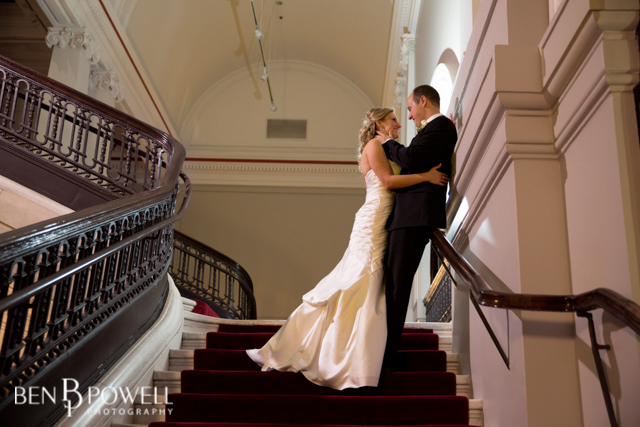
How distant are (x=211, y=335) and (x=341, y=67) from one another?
10.5 meters

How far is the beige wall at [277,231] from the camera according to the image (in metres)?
12.8

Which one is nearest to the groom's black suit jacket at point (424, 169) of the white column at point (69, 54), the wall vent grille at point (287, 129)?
the white column at point (69, 54)

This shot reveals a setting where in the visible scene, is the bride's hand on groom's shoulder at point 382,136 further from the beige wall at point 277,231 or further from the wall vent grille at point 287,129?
the wall vent grille at point 287,129

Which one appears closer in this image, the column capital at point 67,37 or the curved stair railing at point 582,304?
the curved stair railing at point 582,304

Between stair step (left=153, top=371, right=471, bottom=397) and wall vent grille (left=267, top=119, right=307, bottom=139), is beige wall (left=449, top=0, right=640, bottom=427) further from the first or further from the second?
wall vent grille (left=267, top=119, right=307, bottom=139)

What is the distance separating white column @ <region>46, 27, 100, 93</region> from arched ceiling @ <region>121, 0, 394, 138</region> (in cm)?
165

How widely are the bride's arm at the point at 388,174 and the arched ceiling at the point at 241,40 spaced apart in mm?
7765

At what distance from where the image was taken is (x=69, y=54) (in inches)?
348

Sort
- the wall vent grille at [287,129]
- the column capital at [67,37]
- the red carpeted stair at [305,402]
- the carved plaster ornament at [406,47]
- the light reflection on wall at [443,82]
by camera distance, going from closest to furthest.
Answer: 1. the red carpeted stair at [305,402]
2. the light reflection on wall at [443,82]
3. the column capital at [67,37]
4. the carved plaster ornament at [406,47]
5. the wall vent grille at [287,129]

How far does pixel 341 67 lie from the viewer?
13992mm

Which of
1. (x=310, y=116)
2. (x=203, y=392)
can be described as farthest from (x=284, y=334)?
(x=310, y=116)

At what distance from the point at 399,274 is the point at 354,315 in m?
0.37

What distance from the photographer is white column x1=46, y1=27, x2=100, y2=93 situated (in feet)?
28.7

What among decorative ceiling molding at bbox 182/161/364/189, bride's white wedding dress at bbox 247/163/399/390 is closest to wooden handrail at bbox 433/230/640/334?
bride's white wedding dress at bbox 247/163/399/390
